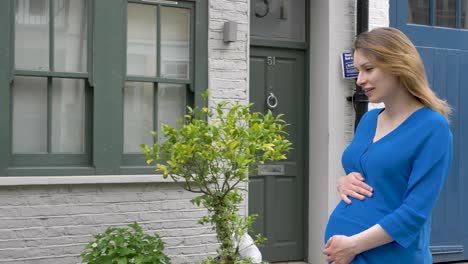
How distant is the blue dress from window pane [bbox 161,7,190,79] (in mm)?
3540

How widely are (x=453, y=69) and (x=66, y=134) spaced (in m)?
4.48

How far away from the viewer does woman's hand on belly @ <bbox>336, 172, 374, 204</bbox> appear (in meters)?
2.21

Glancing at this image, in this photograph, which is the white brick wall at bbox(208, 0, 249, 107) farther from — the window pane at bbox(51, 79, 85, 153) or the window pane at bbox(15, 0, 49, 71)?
the window pane at bbox(15, 0, 49, 71)

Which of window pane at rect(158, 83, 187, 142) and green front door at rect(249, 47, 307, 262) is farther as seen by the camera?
green front door at rect(249, 47, 307, 262)

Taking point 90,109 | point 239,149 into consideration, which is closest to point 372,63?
point 239,149

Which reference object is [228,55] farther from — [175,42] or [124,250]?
[124,250]

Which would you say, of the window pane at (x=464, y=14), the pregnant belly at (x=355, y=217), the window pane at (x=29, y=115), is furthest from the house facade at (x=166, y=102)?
the pregnant belly at (x=355, y=217)

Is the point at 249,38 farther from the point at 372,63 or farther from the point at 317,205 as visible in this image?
the point at 372,63

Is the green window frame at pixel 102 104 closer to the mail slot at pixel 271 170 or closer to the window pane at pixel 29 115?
the window pane at pixel 29 115

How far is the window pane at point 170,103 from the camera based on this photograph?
219 inches

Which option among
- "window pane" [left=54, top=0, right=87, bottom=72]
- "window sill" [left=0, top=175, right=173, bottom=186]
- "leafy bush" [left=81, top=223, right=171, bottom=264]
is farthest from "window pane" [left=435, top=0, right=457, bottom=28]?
"leafy bush" [left=81, top=223, right=171, bottom=264]

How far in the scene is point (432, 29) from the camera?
→ 6883 millimetres

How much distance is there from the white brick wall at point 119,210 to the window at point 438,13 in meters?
2.26

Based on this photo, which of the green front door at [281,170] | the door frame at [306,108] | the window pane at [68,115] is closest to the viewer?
the window pane at [68,115]
